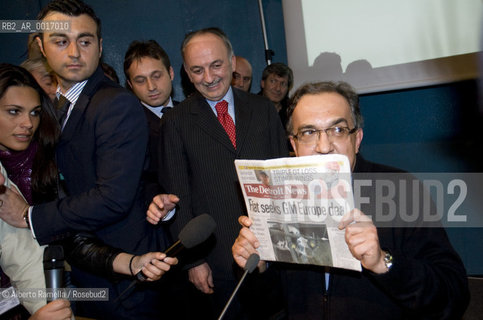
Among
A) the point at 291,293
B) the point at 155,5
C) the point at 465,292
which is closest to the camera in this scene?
the point at 465,292

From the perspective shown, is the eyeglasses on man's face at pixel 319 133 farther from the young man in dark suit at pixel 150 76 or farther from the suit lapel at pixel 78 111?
the young man in dark suit at pixel 150 76

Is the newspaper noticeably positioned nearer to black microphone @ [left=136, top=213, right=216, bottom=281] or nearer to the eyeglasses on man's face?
Result: black microphone @ [left=136, top=213, right=216, bottom=281]

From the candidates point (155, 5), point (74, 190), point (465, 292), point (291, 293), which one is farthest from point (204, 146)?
point (155, 5)

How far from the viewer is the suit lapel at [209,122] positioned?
2.13m

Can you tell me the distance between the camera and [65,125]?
171 cm

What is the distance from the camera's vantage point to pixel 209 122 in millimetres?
2164

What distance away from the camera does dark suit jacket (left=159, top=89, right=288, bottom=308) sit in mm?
2119

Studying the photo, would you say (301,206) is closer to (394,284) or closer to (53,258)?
(394,284)

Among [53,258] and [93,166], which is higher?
[93,166]

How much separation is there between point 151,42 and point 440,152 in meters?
2.94

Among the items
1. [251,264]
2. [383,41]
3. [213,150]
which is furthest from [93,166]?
[383,41]

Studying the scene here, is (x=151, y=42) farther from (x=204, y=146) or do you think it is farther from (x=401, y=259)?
(x=401, y=259)

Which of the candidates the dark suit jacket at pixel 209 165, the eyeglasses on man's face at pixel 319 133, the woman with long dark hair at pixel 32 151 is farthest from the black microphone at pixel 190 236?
the dark suit jacket at pixel 209 165

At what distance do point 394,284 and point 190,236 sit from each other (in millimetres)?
683
